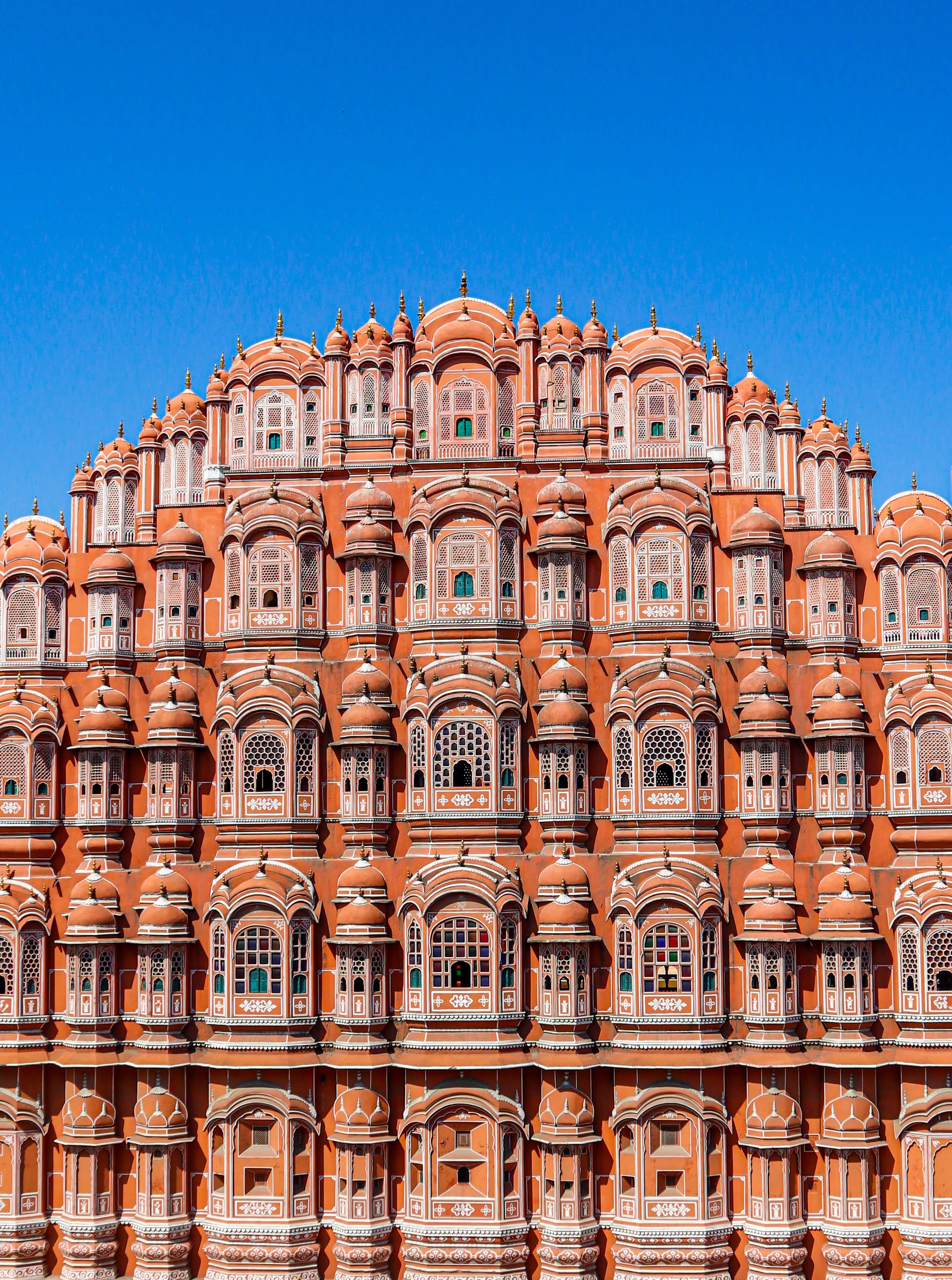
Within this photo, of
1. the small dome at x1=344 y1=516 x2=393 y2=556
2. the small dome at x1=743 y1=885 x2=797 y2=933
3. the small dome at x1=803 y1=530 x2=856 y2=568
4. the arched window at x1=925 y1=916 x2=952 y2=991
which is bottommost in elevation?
the arched window at x1=925 y1=916 x2=952 y2=991

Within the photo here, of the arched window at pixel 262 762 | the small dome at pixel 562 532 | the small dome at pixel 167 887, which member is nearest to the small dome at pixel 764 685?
the small dome at pixel 562 532

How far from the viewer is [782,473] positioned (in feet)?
147

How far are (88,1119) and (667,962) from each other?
17.8m

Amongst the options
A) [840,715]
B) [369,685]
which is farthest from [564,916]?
[840,715]

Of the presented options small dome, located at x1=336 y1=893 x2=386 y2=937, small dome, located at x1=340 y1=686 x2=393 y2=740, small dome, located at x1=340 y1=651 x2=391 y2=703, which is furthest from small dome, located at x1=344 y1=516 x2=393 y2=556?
small dome, located at x1=336 y1=893 x2=386 y2=937

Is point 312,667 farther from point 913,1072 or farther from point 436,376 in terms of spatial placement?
point 913,1072

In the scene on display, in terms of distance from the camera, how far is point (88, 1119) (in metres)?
41.1

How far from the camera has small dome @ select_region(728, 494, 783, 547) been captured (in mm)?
42250

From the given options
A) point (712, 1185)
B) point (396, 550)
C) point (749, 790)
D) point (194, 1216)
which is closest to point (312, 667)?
point (396, 550)

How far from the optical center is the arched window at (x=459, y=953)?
133ft

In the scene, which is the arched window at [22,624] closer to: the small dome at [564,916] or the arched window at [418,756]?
the arched window at [418,756]

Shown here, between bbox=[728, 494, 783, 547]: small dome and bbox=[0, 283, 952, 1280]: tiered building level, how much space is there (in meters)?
0.15

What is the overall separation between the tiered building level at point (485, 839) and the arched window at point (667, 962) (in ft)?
0.36

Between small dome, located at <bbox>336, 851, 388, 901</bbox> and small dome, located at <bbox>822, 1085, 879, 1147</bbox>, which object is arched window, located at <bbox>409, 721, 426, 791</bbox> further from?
small dome, located at <bbox>822, 1085, 879, 1147</bbox>
